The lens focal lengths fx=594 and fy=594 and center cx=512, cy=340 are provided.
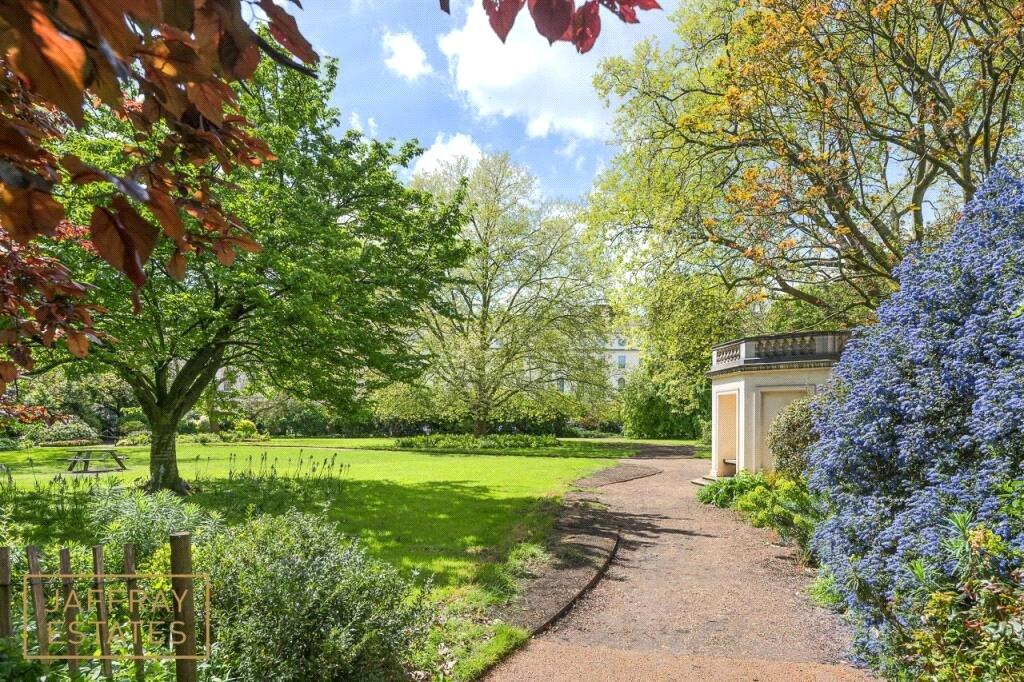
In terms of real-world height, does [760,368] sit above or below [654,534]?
above

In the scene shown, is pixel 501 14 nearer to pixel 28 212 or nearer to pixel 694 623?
pixel 28 212

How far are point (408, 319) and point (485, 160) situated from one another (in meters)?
16.1

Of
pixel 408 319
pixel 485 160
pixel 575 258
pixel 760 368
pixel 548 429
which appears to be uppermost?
pixel 485 160

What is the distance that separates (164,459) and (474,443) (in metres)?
17.5

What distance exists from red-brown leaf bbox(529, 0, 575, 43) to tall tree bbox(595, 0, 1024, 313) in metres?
8.62

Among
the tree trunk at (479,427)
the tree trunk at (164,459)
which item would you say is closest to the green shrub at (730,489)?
the tree trunk at (164,459)

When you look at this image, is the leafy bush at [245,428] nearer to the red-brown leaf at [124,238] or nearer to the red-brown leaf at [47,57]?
the red-brown leaf at [124,238]

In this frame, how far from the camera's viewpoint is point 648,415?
38875 mm

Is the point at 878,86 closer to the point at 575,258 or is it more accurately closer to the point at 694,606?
the point at 694,606

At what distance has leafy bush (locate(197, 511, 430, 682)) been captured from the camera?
11.6 ft

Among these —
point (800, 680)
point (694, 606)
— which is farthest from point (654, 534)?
point (800, 680)

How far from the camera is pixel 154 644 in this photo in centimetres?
339

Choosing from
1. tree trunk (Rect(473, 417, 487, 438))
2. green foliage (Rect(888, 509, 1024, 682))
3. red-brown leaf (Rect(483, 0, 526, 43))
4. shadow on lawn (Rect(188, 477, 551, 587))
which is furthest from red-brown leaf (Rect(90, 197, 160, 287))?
tree trunk (Rect(473, 417, 487, 438))

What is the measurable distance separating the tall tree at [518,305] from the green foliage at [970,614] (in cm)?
2182
